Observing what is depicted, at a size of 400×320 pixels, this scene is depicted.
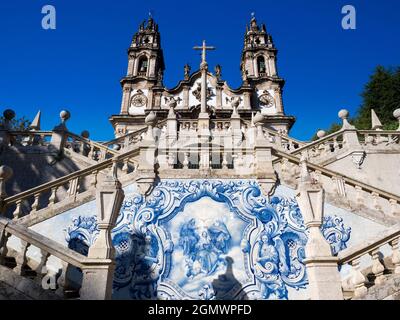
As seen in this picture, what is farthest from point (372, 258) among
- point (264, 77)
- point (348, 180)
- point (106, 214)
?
point (264, 77)

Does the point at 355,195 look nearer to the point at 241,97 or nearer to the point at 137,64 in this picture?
the point at 241,97

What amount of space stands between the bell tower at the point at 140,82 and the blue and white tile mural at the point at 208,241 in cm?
2040

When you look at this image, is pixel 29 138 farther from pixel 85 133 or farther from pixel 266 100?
pixel 266 100

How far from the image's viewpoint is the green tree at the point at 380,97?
28.0 meters

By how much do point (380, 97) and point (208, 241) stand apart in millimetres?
30065

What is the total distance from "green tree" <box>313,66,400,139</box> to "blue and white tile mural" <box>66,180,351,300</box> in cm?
2425

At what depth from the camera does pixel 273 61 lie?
33.3m

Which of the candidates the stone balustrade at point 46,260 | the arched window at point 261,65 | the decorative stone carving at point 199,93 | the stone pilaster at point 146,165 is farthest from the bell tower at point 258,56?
the stone balustrade at point 46,260

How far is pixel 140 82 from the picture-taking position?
31.0 meters

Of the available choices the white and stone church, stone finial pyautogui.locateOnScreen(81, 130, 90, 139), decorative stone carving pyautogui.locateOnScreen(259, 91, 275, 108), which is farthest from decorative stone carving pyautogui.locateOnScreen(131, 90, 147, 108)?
the white and stone church

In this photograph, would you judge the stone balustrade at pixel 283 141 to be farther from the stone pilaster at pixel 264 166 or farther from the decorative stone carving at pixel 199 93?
the decorative stone carving at pixel 199 93

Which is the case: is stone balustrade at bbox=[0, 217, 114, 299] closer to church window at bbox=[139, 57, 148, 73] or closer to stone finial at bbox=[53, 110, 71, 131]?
stone finial at bbox=[53, 110, 71, 131]

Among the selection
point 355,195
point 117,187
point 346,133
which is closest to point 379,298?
point 355,195

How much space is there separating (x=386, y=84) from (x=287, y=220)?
29.3m
